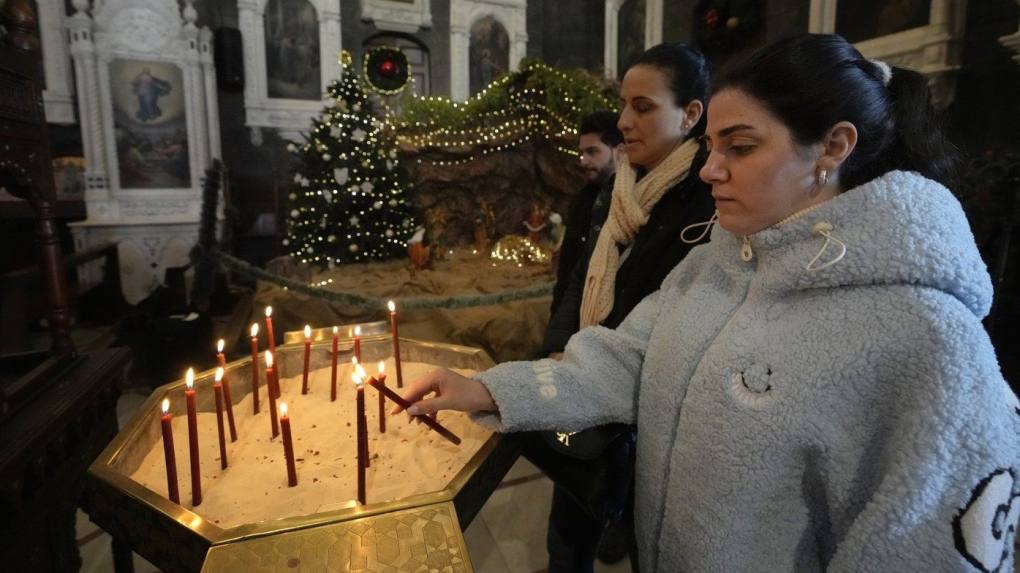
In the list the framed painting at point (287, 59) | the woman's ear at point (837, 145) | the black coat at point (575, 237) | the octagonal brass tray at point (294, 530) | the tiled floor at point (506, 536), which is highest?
the framed painting at point (287, 59)

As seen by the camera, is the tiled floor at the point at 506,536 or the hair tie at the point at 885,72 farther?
the tiled floor at the point at 506,536

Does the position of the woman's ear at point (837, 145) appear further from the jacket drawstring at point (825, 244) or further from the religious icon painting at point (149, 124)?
the religious icon painting at point (149, 124)

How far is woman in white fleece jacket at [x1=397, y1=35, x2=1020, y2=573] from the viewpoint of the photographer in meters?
0.77

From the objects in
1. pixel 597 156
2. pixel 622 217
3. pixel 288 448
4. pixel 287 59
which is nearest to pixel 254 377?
pixel 288 448

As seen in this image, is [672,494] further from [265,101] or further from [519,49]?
[519,49]

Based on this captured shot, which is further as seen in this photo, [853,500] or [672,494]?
[672,494]

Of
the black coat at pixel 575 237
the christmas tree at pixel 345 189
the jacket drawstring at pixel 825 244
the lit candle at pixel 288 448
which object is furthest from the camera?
the christmas tree at pixel 345 189

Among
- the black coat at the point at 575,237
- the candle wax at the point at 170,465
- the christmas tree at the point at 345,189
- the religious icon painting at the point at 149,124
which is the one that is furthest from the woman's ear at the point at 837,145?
the religious icon painting at the point at 149,124

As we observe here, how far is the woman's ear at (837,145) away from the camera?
0.91 m

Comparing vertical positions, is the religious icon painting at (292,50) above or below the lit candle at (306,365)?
above

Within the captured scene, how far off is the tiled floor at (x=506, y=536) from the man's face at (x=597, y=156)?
179cm

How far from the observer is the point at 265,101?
945 centimetres

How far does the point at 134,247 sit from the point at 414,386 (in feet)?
29.1

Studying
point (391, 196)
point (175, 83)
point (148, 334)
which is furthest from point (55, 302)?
point (175, 83)
